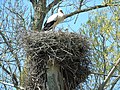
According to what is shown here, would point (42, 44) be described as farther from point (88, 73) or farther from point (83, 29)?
point (83, 29)

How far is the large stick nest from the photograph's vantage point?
576 cm

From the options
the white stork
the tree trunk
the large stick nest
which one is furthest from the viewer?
the white stork

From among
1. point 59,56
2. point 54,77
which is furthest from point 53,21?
point 54,77

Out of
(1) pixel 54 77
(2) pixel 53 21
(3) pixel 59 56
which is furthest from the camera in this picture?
(2) pixel 53 21

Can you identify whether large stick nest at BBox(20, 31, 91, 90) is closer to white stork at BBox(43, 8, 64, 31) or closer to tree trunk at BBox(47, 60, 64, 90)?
tree trunk at BBox(47, 60, 64, 90)

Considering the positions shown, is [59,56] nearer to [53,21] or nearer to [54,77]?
[54,77]

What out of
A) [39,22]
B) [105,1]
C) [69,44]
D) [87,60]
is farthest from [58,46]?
[39,22]

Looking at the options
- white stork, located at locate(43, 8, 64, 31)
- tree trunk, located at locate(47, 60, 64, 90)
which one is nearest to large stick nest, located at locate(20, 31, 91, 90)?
tree trunk, located at locate(47, 60, 64, 90)

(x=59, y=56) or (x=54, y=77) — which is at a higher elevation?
(x=59, y=56)

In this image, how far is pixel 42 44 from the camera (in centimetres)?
595

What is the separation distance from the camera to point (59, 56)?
5.71 metres

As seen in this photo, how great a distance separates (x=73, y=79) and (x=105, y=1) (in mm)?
2595

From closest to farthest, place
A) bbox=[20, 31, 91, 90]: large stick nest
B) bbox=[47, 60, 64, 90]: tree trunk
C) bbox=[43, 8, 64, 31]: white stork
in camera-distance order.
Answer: bbox=[47, 60, 64, 90]: tree trunk
bbox=[20, 31, 91, 90]: large stick nest
bbox=[43, 8, 64, 31]: white stork

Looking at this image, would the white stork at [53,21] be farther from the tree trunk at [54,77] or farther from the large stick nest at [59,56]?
the tree trunk at [54,77]
